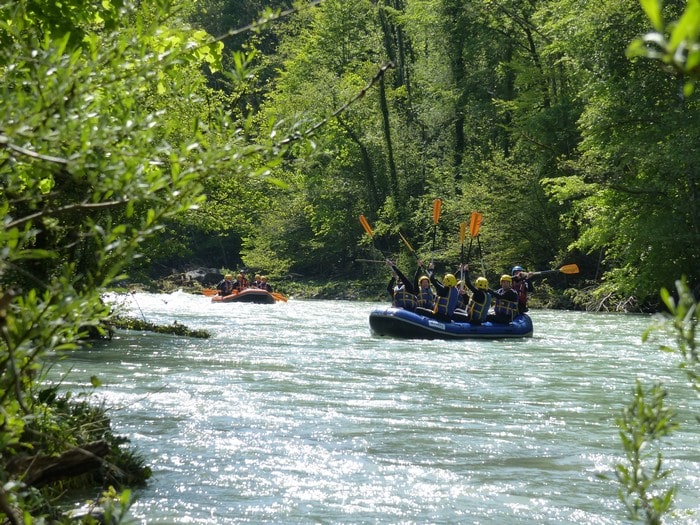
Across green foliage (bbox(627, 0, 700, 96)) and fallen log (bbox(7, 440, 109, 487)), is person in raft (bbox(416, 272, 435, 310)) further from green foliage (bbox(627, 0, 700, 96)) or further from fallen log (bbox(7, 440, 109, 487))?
green foliage (bbox(627, 0, 700, 96))

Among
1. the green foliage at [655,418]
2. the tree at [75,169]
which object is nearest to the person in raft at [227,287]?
the tree at [75,169]

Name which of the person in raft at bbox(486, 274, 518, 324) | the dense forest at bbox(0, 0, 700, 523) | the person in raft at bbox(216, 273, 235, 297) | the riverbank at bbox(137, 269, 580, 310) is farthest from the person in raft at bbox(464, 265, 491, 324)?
the person in raft at bbox(216, 273, 235, 297)

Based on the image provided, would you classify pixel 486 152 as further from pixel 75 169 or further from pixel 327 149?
pixel 75 169

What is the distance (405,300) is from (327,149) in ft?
30.7

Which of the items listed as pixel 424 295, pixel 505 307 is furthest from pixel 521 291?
pixel 424 295

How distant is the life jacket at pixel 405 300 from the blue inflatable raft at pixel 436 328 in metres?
0.57

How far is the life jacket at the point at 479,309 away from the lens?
16297mm

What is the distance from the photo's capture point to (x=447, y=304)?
16.3 metres

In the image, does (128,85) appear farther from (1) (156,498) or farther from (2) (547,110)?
(2) (547,110)

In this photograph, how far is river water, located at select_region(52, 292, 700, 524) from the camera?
530 centimetres

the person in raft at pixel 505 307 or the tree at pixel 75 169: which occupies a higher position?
the tree at pixel 75 169

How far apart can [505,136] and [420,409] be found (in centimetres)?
2576

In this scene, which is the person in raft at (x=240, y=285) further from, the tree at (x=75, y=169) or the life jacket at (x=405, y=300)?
the tree at (x=75, y=169)

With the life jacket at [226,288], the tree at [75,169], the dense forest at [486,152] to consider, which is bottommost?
the life jacket at [226,288]
